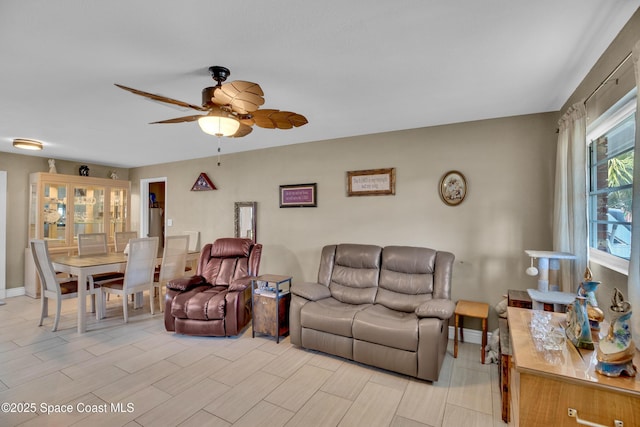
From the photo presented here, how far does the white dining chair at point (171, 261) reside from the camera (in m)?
4.18

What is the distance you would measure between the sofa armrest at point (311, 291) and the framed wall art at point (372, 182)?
131 cm

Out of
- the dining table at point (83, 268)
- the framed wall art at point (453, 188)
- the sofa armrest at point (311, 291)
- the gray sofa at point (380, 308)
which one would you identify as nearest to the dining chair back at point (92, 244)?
the dining table at point (83, 268)

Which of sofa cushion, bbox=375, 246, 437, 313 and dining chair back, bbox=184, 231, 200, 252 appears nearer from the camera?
sofa cushion, bbox=375, 246, 437, 313

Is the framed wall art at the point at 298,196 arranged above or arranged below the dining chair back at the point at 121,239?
above

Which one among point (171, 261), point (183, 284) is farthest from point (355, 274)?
point (171, 261)

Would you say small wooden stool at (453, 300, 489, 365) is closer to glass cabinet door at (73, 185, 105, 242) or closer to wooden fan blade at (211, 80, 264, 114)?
wooden fan blade at (211, 80, 264, 114)

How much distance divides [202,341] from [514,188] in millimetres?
3726

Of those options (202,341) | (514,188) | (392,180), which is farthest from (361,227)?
(202,341)

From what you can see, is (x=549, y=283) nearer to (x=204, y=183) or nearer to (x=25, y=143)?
(x=204, y=183)

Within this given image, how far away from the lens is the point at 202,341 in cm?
333

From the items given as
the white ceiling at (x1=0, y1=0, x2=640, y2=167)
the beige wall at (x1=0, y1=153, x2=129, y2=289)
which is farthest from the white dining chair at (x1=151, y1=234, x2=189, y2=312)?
the beige wall at (x1=0, y1=153, x2=129, y2=289)

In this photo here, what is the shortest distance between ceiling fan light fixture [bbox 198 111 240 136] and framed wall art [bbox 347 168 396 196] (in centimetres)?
201

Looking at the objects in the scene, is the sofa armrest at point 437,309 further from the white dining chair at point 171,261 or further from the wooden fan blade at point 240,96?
the white dining chair at point 171,261

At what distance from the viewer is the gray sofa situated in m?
2.50
